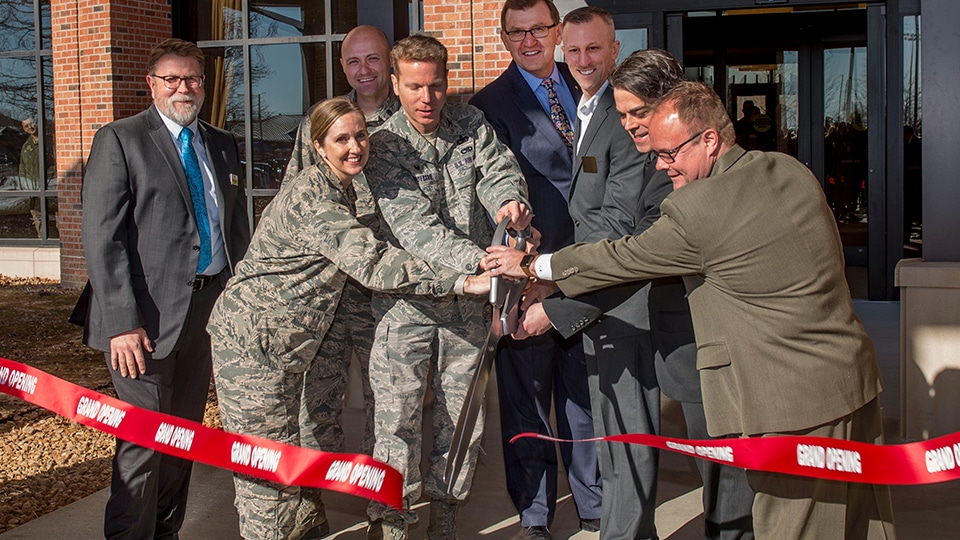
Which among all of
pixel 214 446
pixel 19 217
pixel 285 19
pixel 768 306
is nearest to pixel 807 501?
pixel 768 306

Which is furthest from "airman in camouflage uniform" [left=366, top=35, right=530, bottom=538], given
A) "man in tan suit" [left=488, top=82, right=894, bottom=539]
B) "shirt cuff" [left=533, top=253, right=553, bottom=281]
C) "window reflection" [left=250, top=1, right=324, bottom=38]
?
"window reflection" [left=250, top=1, right=324, bottom=38]

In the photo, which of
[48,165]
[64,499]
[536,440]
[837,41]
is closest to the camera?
[536,440]

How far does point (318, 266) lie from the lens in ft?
12.3

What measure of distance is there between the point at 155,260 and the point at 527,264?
1.46 metres

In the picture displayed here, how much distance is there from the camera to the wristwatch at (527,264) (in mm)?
3596

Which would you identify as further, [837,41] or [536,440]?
[837,41]

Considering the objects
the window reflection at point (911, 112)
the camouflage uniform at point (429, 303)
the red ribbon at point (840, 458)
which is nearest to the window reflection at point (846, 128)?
the window reflection at point (911, 112)

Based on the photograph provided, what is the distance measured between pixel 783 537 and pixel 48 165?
12876mm

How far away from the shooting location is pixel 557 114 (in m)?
4.54

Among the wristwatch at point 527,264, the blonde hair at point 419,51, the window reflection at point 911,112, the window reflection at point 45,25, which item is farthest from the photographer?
the window reflection at point 45,25

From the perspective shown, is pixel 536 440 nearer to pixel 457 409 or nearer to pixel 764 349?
pixel 457 409

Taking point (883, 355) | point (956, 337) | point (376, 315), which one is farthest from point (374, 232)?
point (883, 355)

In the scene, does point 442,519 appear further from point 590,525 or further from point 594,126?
point 594,126

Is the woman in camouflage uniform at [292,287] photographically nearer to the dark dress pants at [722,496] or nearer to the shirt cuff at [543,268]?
the shirt cuff at [543,268]
